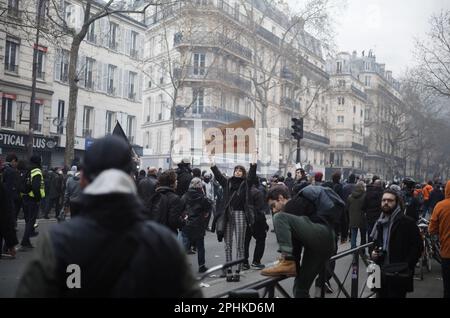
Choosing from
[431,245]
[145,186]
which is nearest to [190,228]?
[145,186]

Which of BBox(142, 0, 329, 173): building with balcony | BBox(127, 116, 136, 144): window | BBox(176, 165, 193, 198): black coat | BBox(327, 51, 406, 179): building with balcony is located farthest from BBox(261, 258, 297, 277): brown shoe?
BBox(327, 51, 406, 179): building with balcony

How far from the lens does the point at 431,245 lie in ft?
34.5

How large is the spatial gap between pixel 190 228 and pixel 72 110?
44.0 ft

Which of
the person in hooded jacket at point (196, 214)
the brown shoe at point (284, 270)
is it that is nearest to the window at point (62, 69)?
the person in hooded jacket at point (196, 214)

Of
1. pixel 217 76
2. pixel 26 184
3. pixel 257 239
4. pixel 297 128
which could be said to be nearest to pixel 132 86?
pixel 217 76

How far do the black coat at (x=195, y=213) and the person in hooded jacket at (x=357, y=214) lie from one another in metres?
4.48

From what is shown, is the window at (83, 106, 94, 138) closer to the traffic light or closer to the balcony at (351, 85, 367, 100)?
the traffic light

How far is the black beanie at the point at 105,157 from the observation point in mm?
2285

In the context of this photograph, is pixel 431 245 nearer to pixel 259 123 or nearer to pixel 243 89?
pixel 243 89

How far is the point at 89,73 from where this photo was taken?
33500 millimetres

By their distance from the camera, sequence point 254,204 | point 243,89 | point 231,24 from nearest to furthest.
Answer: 1. point 254,204
2. point 231,24
3. point 243,89

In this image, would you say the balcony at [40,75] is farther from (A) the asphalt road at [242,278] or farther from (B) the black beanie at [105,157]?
(B) the black beanie at [105,157]

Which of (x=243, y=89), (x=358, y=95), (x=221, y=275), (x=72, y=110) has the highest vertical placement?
(x=358, y=95)

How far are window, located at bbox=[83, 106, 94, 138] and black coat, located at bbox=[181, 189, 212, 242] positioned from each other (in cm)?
2539
